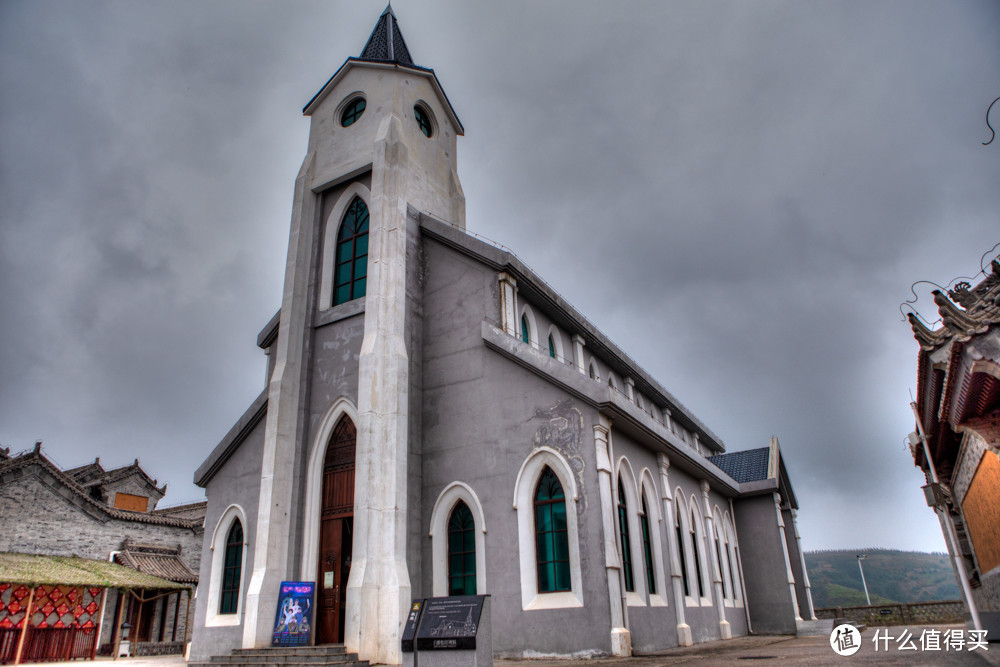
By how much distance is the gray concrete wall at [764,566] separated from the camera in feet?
78.1

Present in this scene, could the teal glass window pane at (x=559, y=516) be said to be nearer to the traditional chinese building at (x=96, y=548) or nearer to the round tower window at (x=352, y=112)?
the round tower window at (x=352, y=112)

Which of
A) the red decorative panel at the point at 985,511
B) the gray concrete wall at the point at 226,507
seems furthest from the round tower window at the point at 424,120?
the red decorative panel at the point at 985,511

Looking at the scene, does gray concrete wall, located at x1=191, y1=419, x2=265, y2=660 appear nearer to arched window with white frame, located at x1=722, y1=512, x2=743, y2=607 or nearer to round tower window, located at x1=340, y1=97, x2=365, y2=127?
round tower window, located at x1=340, y1=97, x2=365, y2=127

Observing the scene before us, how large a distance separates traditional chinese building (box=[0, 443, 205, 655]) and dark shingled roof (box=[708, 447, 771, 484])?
23.2m

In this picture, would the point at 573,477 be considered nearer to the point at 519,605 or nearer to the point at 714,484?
the point at 519,605

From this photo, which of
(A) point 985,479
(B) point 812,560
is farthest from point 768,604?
(B) point 812,560

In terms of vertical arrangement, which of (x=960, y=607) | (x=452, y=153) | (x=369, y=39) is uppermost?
(x=369, y=39)

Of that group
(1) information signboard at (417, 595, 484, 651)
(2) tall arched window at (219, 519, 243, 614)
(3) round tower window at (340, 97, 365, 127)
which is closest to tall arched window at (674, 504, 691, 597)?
(1) information signboard at (417, 595, 484, 651)

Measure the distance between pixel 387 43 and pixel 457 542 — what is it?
59.7ft

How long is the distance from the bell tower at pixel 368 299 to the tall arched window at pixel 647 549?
5764mm

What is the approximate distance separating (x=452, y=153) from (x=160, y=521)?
74.4ft

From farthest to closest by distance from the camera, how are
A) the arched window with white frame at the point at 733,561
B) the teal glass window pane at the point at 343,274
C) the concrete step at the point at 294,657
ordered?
the arched window with white frame at the point at 733,561 → the teal glass window pane at the point at 343,274 → the concrete step at the point at 294,657

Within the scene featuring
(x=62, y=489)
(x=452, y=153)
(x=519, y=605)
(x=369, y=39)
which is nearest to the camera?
(x=519, y=605)

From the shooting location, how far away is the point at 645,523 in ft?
55.2
